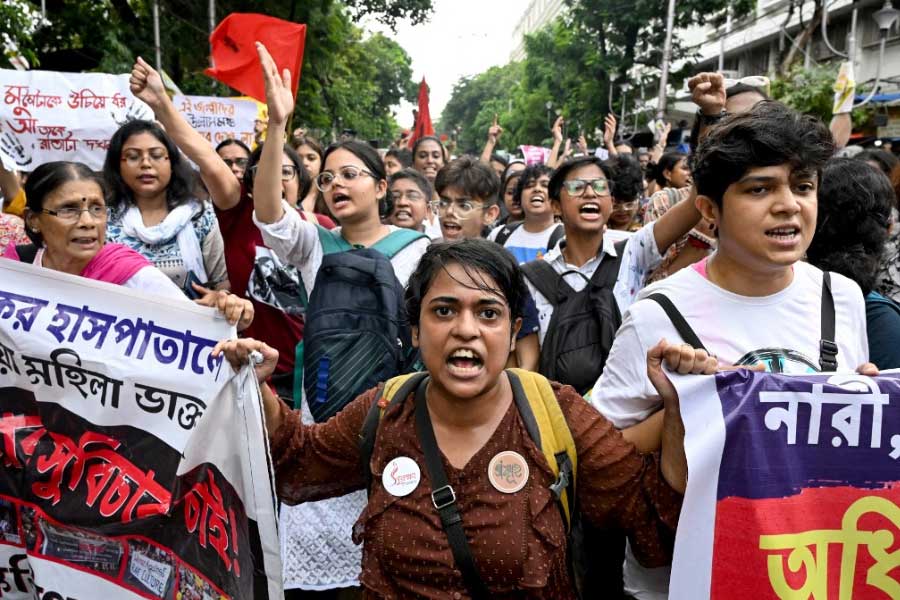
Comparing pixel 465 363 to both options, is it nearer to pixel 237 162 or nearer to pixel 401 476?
pixel 401 476

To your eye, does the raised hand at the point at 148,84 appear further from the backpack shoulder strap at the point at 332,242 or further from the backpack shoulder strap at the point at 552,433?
the backpack shoulder strap at the point at 552,433

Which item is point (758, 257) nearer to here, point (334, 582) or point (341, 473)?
point (341, 473)

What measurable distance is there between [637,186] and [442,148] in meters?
2.36

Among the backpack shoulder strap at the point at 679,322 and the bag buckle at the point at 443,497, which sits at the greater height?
the backpack shoulder strap at the point at 679,322

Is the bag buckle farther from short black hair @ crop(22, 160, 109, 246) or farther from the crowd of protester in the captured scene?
short black hair @ crop(22, 160, 109, 246)

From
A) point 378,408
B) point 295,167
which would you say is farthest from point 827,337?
point 295,167

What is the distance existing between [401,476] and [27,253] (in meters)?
2.09

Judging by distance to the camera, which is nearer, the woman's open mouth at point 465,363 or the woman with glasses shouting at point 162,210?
the woman's open mouth at point 465,363

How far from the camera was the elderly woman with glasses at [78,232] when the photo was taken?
2.78 metres

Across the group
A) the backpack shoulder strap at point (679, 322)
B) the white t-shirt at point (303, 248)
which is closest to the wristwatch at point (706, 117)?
the backpack shoulder strap at point (679, 322)

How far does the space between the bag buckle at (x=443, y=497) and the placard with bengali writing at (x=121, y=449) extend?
0.49m

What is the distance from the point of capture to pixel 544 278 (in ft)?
11.1

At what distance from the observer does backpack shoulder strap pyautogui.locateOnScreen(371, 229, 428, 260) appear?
326cm

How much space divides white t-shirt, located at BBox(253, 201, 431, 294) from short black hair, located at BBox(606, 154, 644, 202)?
1863 mm
